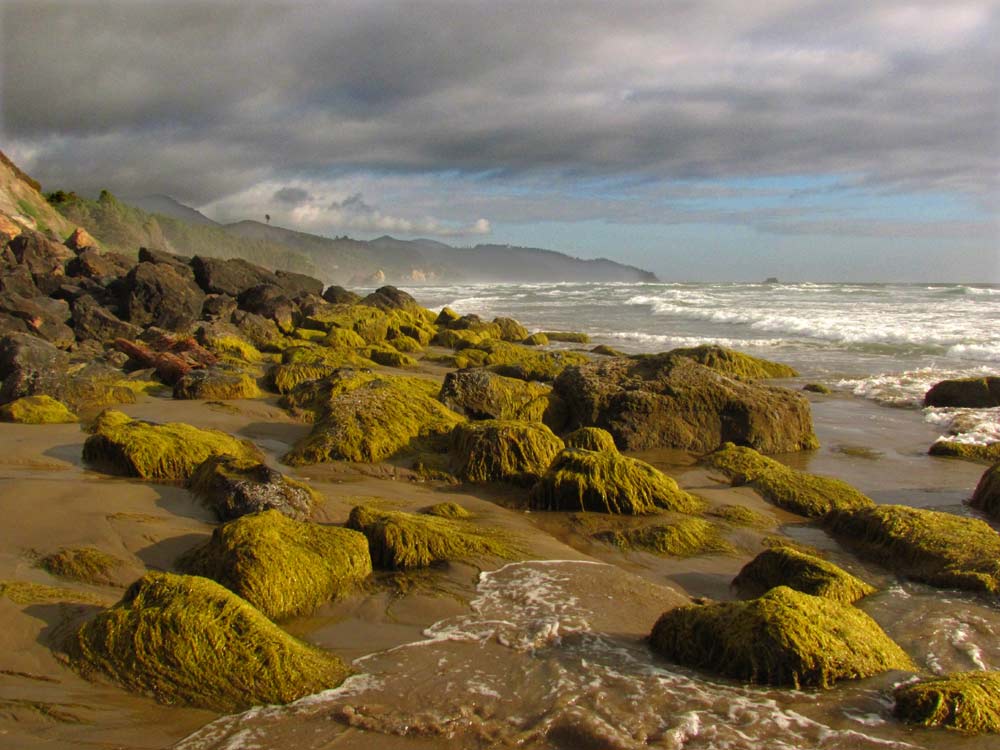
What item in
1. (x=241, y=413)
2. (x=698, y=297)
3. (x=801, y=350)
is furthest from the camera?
(x=698, y=297)

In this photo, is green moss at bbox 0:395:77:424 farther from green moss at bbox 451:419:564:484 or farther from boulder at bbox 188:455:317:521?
green moss at bbox 451:419:564:484

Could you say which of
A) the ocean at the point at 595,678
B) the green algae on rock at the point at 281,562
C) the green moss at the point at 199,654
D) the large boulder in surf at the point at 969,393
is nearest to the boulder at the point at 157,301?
the ocean at the point at 595,678

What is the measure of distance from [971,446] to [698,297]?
38.9 metres

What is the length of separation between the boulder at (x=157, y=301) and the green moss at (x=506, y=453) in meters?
13.9

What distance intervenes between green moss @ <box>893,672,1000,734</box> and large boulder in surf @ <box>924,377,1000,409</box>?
394 inches

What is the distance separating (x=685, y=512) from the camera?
666 centimetres

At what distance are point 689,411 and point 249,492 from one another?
18.7 feet

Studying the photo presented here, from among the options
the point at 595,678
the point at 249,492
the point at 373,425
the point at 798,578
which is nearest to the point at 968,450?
the point at 798,578

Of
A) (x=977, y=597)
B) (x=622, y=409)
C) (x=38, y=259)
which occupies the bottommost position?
(x=977, y=597)

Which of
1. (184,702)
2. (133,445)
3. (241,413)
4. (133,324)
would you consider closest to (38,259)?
(133,324)

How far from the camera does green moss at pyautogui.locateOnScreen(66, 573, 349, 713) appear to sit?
3553mm

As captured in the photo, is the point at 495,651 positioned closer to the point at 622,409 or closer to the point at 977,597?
the point at 977,597

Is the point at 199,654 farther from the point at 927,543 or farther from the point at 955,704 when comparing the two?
the point at 927,543

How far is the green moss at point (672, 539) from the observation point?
19.4 feet
